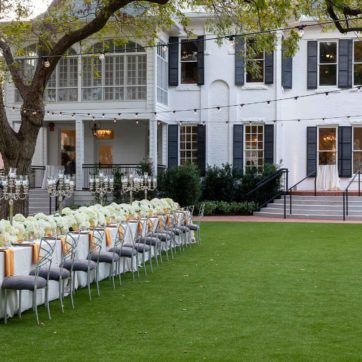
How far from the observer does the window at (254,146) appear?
2680 cm

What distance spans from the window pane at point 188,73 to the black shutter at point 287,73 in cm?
321

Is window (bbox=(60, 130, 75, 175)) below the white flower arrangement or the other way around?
the other way around

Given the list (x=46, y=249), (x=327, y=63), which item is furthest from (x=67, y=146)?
(x=46, y=249)

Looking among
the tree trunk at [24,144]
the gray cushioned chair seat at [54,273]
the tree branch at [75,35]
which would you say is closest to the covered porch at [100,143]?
the tree trunk at [24,144]

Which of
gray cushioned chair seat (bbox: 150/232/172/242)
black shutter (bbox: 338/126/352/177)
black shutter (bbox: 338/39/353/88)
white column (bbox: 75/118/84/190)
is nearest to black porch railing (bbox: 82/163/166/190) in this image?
white column (bbox: 75/118/84/190)

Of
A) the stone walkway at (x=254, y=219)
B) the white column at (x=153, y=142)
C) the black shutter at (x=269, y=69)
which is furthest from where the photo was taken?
the black shutter at (x=269, y=69)

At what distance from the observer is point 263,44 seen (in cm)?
1555

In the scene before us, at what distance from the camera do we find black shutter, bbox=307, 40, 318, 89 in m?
26.6

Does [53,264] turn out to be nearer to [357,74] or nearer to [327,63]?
[327,63]

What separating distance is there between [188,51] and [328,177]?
22.5 feet

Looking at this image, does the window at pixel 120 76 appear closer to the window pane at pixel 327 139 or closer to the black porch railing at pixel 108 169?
the black porch railing at pixel 108 169

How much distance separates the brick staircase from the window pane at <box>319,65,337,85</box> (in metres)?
4.30

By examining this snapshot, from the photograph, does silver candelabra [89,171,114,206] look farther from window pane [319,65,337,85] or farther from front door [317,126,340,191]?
window pane [319,65,337,85]

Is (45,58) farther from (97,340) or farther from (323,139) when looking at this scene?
(323,139)
